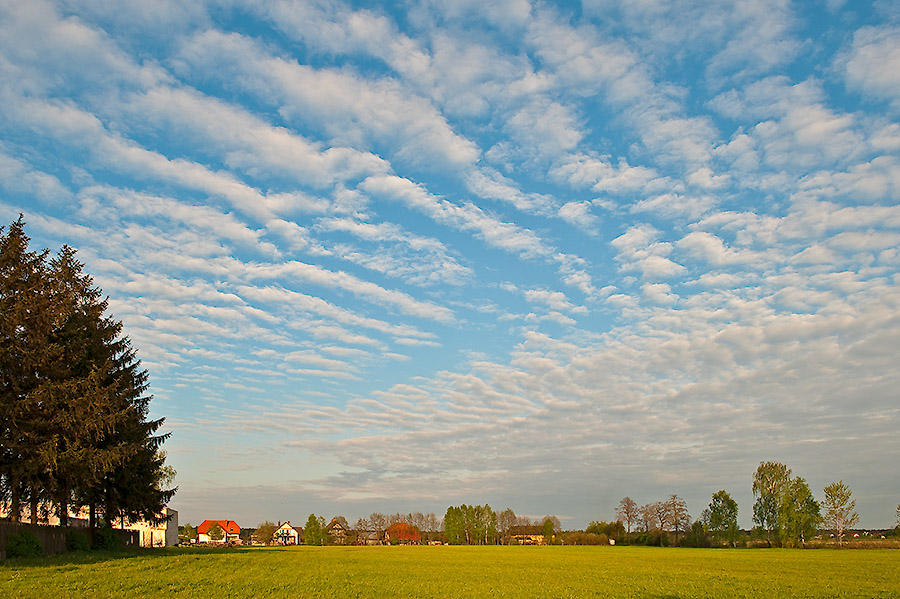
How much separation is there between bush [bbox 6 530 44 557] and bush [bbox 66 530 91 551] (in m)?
5.92

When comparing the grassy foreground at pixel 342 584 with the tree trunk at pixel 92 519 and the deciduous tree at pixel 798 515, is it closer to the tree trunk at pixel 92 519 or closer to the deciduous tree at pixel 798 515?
the tree trunk at pixel 92 519

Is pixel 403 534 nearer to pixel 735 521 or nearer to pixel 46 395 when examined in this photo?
pixel 735 521

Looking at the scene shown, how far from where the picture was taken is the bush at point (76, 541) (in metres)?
33.6

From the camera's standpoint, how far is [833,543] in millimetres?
98875

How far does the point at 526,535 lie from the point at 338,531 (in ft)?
178

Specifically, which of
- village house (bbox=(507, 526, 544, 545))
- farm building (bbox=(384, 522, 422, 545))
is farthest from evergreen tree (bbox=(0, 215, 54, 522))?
farm building (bbox=(384, 522, 422, 545))

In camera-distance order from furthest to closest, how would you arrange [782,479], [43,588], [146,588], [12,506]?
[782,479] → [12,506] → [146,588] → [43,588]

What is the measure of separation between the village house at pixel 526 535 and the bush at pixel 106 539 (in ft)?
462

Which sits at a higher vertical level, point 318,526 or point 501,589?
point 501,589

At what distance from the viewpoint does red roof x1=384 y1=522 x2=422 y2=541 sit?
186m

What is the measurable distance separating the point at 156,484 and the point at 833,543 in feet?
331

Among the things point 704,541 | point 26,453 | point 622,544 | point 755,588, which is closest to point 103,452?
point 26,453

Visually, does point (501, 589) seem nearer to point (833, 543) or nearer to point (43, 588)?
point (43, 588)

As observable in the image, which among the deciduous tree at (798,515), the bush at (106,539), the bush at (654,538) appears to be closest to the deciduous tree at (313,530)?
the bush at (654,538)
